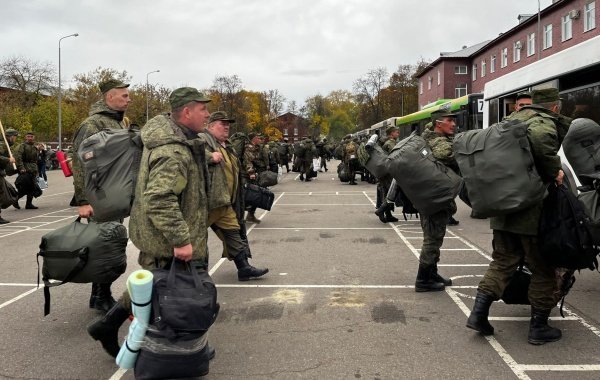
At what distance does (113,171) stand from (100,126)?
115 centimetres

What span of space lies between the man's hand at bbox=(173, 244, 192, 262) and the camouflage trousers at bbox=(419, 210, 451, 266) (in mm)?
3038

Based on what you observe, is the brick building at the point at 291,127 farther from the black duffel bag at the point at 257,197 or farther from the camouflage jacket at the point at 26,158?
the black duffel bag at the point at 257,197

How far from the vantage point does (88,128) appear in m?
4.81

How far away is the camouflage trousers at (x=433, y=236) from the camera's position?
5.66m

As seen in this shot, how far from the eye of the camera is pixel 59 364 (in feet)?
13.0

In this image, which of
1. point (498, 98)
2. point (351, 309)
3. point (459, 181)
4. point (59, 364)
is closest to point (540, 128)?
point (459, 181)

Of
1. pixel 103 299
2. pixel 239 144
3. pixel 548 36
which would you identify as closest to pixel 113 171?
pixel 103 299

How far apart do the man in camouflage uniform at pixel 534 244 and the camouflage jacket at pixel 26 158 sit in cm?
1305

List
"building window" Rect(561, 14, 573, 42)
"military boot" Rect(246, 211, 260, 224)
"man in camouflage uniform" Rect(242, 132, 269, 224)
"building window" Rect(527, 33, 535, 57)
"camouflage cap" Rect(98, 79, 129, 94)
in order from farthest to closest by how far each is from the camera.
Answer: "building window" Rect(527, 33, 535, 57) → "building window" Rect(561, 14, 573, 42) → "military boot" Rect(246, 211, 260, 224) → "man in camouflage uniform" Rect(242, 132, 269, 224) → "camouflage cap" Rect(98, 79, 129, 94)

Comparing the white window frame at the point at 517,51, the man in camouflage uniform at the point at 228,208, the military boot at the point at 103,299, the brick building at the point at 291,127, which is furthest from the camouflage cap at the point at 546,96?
the brick building at the point at 291,127

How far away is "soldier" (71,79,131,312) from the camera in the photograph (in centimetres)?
476

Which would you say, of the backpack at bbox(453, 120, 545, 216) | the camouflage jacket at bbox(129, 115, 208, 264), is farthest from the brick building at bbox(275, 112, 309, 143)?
the camouflage jacket at bbox(129, 115, 208, 264)

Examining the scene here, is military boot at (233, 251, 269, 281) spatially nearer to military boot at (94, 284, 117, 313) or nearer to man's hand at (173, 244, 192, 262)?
military boot at (94, 284, 117, 313)

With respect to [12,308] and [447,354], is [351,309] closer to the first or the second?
[447,354]
